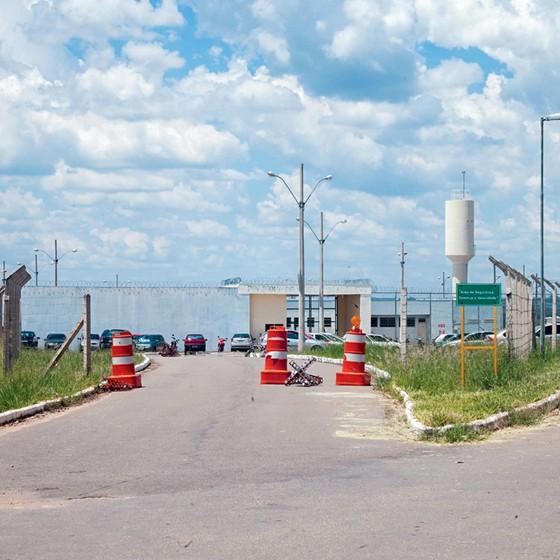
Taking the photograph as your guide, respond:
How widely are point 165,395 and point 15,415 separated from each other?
4.65 meters

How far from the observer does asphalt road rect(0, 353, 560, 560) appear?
769 cm

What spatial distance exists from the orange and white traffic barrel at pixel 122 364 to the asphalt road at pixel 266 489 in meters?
4.35

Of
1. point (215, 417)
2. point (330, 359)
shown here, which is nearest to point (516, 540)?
point (215, 417)

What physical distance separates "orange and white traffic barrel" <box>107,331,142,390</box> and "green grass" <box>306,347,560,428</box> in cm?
523

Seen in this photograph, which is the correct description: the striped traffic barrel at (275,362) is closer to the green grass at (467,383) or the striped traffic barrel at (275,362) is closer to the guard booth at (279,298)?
the green grass at (467,383)

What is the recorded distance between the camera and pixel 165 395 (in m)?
20.0

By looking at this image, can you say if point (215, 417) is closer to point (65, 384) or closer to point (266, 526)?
point (65, 384)

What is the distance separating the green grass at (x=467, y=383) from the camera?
15.1 meters

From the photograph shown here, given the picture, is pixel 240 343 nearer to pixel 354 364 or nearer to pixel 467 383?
pixel 354 364

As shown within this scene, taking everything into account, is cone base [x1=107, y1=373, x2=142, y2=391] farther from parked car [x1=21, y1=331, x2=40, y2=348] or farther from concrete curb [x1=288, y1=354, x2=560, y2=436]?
parked car [x1=21, y1=331, x2=40, y2=348]

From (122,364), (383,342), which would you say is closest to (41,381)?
(122,364)

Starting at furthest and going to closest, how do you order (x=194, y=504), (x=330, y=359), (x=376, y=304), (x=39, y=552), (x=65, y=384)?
(x=376, y=304)
(x=330, y=359)
(x=65, y=384)
(x=194, y=504)
(x=39, y=552)

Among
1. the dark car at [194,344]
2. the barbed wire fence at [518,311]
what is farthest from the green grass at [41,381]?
the dark car at [194,344]

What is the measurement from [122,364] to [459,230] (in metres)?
44.8
